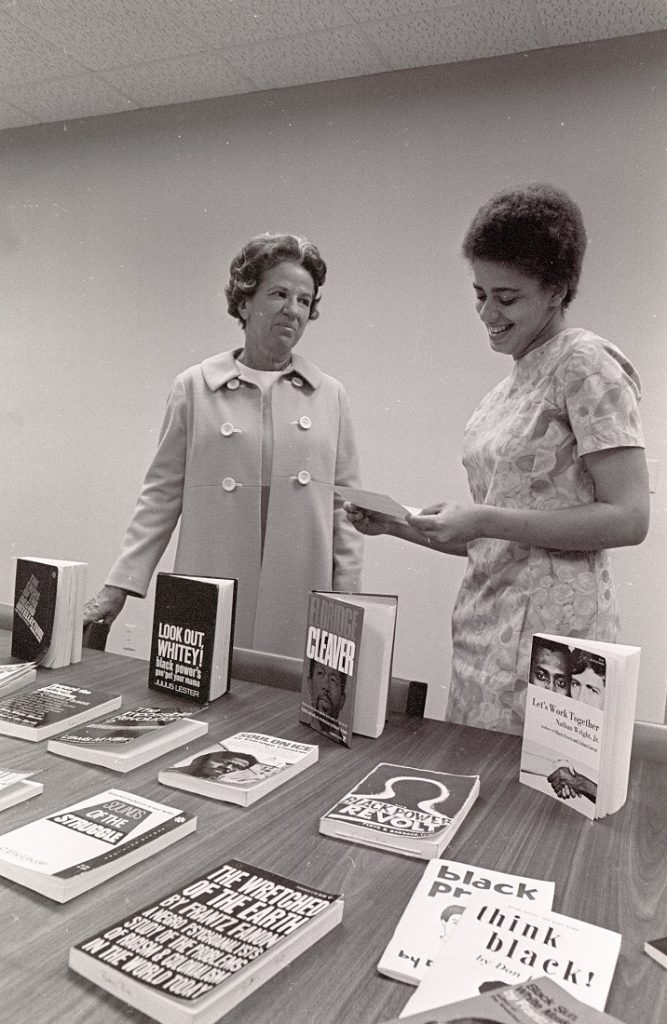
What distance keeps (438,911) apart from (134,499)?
7.68ft

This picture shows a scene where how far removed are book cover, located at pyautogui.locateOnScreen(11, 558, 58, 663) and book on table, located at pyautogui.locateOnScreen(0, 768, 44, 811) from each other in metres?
0.67

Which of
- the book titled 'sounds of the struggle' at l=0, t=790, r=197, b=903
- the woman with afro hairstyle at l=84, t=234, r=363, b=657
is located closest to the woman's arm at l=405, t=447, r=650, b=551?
the book titled 'sounds of the struggle' at l=0, t=790, r=197, b=903

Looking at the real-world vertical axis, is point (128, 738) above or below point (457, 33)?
below

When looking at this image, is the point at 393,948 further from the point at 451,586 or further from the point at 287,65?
the point at 287,65

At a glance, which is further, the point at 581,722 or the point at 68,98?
the point at 68,98

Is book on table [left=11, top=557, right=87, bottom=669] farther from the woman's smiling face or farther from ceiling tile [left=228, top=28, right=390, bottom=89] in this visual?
ceiling tile [left=228, top=28, right=390, bottom=89]

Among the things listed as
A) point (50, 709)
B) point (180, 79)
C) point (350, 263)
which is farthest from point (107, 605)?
point (180, 79)

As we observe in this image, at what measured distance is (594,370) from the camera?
159cm

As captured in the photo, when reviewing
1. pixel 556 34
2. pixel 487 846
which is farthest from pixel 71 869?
pixel 556 34

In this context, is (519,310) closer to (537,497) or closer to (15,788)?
(537,497)

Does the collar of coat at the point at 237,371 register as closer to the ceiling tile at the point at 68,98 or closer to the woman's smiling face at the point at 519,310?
the woman's smiling face at the point at 519,310

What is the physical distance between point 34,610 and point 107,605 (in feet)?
2.61

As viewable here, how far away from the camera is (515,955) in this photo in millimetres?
763

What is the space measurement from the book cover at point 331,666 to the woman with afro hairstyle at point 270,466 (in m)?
1.02
